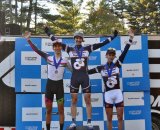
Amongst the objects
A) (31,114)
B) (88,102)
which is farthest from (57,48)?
→ (31,114)

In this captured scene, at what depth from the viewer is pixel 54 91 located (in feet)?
21.4

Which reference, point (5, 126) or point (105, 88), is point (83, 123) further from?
point (5, 126)

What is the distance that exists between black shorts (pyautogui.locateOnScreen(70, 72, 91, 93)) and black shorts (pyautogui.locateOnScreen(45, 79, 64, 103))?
20 cm

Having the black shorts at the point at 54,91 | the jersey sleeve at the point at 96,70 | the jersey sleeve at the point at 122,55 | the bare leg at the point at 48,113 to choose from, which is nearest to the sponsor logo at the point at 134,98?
the jersey sleeve at the point at 122,55

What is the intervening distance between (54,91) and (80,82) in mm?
473

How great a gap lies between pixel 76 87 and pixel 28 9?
89.2ft

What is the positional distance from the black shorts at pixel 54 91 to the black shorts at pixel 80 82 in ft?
0.65

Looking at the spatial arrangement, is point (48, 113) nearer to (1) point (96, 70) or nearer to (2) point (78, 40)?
(1) point (96, 70)

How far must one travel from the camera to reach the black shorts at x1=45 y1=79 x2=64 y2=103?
6.55 metres

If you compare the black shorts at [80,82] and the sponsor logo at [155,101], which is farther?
the sponsor logo at [155,101]

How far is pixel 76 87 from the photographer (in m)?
6.62

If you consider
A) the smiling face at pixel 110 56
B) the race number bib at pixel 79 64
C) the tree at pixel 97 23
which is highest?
the tree at pixel 97 23

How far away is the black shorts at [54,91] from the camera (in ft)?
21.5

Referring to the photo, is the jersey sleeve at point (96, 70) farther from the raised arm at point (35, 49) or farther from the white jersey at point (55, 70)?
the raised arm at point (35, 49)
